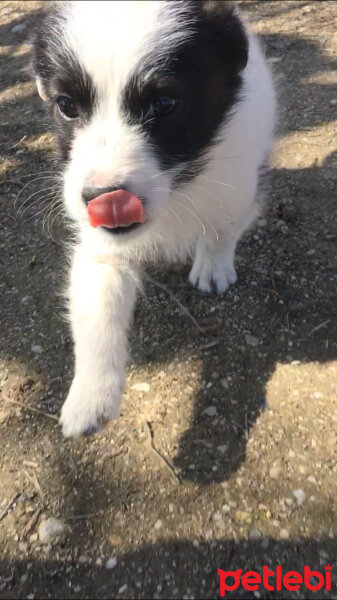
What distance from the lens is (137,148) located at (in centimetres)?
157

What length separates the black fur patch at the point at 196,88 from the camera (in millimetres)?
1551

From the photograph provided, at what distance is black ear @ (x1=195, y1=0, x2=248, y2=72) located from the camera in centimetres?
173

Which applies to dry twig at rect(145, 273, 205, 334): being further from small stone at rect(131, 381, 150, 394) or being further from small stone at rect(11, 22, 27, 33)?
small stone at rect(11, 22, 27, 33)

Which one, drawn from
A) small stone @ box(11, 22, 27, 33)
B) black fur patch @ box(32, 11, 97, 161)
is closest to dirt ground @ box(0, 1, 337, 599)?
black fur patch @ box(32, 11, 97, 161)

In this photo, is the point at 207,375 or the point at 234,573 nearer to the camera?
the point at 234,573

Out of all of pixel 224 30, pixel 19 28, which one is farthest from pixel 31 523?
pixel 19 28

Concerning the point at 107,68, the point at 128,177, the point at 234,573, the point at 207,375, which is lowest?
the point at 234,573

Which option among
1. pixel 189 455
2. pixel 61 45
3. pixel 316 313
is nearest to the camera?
pixel 61 45

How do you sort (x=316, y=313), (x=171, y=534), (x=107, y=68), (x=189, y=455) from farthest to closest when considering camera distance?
(x=316, y=313)
(x=189, y=455)
(x=171, y=534)
(x=107, y=68)

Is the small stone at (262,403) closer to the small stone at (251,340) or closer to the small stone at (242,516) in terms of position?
the small stone at (251,340)

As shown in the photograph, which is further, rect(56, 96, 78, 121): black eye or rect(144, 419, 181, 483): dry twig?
rect(144, 419, 181, 483): dry twig

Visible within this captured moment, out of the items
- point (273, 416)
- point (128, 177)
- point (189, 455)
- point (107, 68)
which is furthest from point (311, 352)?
point (107, 68)

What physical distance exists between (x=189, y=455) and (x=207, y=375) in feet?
1.23

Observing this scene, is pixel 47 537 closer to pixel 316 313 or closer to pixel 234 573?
pixel 234 573
